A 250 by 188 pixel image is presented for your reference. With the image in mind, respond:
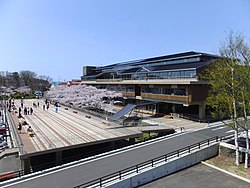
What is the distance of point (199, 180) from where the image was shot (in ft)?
45.4

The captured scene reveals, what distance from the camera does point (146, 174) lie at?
13633 mm

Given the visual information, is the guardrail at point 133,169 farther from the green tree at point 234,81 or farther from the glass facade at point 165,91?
the glass facade at point 165,91

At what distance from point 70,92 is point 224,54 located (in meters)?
34.1

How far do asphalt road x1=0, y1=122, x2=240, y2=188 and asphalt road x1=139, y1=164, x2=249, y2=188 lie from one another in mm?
2056

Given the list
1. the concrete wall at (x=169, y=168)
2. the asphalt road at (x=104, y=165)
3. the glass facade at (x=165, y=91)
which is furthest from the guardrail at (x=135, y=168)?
the glass facade at (x=165, y=91)

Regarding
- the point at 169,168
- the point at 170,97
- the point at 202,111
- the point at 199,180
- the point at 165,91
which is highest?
the point at 165,91

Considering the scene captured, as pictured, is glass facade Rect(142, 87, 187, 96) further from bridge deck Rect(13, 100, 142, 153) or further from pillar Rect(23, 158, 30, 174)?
pillar Rect(23, 158, 30, 174)

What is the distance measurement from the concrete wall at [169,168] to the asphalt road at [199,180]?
0.34 meters

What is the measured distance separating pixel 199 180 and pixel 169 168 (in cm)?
208

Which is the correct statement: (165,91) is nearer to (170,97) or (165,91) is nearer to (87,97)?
(170,97)

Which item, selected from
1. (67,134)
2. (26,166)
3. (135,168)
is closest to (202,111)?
(67,134)

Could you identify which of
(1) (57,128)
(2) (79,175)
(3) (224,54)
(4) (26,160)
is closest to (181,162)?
(2) (79,175)

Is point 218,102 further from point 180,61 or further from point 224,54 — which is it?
point 180,61

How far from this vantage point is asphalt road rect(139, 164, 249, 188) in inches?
522
